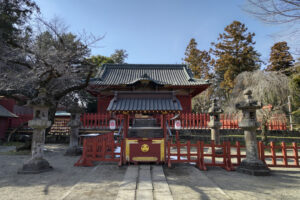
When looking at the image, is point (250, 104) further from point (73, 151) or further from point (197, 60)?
point (197, 60)

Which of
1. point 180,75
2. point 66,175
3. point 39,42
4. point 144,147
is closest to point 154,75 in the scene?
point 180,75

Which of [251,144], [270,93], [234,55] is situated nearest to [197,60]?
[234,55]

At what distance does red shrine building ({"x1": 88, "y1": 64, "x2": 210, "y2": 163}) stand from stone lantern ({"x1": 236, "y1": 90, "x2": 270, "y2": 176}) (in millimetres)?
2482

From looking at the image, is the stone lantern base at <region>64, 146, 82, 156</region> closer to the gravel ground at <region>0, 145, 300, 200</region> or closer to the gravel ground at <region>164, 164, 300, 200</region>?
the gravel ground at <region>0, 145, 300, 200</region>

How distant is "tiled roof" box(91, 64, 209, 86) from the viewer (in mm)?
16277

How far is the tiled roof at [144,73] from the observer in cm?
1628

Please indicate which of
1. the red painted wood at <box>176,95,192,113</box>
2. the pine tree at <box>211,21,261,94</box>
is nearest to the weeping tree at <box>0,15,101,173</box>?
the red painted wood at <box>176,95,192,113</box>

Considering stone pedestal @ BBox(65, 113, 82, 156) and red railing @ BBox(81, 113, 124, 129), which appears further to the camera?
red railing @ BBox(81, 113, 124, 129)

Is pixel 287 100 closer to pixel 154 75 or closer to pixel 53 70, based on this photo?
pixel 154 75

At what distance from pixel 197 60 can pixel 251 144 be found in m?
22.3

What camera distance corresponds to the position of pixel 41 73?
8.09 meters

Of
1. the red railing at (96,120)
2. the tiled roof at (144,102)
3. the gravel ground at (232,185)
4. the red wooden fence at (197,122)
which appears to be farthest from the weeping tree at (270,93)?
the red railing at (96,120)

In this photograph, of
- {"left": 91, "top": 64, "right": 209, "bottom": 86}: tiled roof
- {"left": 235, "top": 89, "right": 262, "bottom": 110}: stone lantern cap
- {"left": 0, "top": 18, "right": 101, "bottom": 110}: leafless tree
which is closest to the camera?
{"left": 235, "top": 89, "right": 262, "bottom": 110}: stone lantern cap

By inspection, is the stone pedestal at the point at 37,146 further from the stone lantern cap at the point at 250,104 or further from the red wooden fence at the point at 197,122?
the stone lantern cap at the point at 250,104
